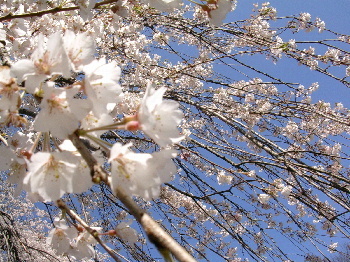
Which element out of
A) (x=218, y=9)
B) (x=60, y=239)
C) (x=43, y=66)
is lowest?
(x=60, y=239)

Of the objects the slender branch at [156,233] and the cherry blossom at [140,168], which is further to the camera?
the cherry blossom at [140,168]

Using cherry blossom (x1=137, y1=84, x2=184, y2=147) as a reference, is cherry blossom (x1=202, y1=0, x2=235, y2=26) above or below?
above

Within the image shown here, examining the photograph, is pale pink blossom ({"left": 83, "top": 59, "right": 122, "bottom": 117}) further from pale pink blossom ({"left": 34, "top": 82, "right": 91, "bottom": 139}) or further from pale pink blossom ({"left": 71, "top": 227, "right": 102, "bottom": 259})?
pale pink blossom ({"left": 71, "top": 227, "right": 102, "bottom": 259})

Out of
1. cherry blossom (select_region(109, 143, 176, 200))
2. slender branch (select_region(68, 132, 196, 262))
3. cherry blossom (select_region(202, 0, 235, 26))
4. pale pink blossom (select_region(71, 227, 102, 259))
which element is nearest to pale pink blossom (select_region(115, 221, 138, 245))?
pale pink blossom (select_region(71, 227, 102, 259))

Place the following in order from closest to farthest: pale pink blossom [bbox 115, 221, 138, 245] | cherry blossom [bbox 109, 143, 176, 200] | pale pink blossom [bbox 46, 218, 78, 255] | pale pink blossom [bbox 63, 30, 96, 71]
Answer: cherry blossom [bbox 109, 143, 176, 200] → pale pink blossom [bbox 63, 30, 96, 71] → pale pink blossom [bbox 115, 221, 138, 245] → pale pink blossom [bbox 46, 218, 78, 255]

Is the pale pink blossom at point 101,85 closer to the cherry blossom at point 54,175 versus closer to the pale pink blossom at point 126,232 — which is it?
the cherry blossom at point 54,175

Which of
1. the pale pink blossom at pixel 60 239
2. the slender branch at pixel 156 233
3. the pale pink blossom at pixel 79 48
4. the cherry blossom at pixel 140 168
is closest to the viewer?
the slender branch at pixel 156 233

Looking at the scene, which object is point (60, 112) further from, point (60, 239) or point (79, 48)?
point (60, 239)

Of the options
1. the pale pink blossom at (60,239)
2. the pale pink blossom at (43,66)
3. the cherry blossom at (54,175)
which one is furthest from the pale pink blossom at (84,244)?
the pale pink blossom at (43,66)

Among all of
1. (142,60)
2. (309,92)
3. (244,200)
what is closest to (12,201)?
(142,60)

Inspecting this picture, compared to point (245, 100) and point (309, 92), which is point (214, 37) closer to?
point (245, 100)

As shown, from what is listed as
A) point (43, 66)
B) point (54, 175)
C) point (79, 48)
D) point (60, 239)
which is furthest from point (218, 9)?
point (60, 239)
